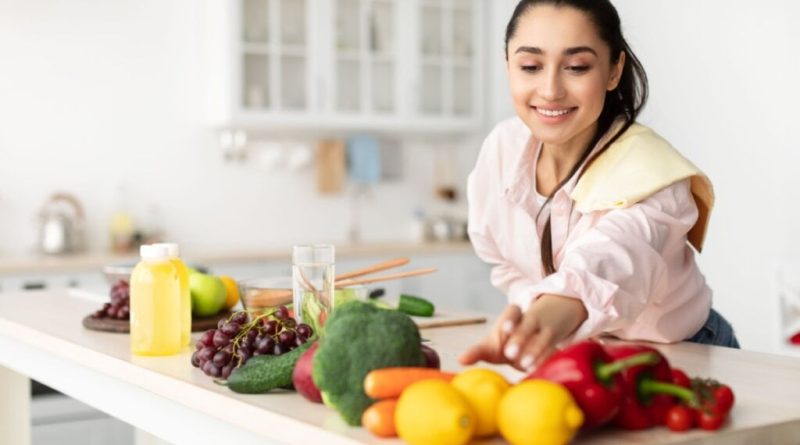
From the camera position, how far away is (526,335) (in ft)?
3.94

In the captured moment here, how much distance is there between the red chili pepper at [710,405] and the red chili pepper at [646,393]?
0.02m

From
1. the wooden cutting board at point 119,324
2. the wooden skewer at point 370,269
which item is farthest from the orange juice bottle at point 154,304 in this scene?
the wooden skewer at point 370,269

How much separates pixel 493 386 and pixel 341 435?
18 cm

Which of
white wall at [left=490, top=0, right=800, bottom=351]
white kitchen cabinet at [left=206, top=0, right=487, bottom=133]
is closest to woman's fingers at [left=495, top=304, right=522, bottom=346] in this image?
white wall at [left=490, top=0, right=800, bottom=351]

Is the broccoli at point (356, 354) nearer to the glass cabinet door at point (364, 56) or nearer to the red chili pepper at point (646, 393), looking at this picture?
A: the red chili pepper at point (646, 393)

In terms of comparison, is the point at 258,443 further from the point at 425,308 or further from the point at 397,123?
the point at 397,123

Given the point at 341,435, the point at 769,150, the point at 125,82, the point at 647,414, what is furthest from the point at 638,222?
the point at 125,82

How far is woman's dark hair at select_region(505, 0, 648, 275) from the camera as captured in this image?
1.63 metres

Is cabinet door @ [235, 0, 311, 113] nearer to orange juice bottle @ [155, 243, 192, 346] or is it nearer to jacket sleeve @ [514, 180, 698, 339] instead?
orange juice bottle @ [155, 243, 192, 346]

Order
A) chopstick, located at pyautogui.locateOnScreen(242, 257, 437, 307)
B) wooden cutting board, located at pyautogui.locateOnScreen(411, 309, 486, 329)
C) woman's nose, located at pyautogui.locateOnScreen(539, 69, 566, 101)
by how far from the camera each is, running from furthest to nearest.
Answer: wooden cutting board, located at pyautogui.locateOnScreen(411, 309, 486, 329) → chopstick, located at pyautogui.locateOnScreen(242, 257, 437, 307) → woman's nose, located at pyautogui.locateOnScreen(539, 69, 566, 101)

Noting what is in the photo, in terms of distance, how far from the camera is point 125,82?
499cm

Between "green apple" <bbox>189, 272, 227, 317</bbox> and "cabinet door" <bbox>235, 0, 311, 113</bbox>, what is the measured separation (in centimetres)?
302

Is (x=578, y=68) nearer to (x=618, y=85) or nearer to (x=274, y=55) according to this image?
(x=618, y=85)

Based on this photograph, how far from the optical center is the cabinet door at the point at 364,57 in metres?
5.33
